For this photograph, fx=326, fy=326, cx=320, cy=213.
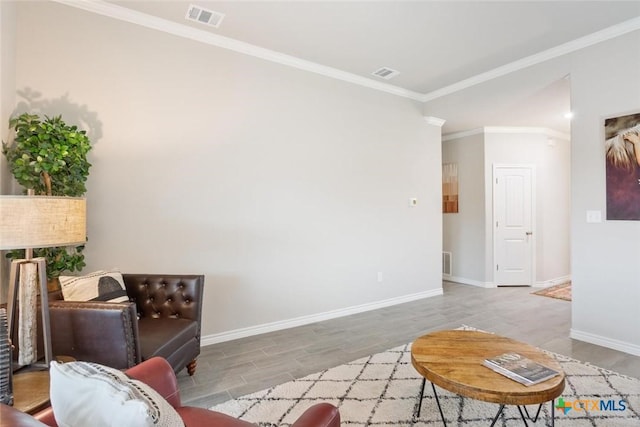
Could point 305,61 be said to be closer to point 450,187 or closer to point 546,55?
point 546,55

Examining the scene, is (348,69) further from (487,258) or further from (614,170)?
(487,258)

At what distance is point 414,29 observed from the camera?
3.16 metres

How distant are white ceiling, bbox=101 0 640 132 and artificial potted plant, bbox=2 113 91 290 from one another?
4.42 ft

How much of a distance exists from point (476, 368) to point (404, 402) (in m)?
0.68

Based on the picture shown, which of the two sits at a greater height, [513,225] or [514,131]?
[514,131]

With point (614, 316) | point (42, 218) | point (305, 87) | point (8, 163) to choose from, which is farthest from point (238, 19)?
point (614, 316)

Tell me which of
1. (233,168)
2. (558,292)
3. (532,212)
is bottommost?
(558,292)

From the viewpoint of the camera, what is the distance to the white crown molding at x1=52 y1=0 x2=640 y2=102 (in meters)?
2.81

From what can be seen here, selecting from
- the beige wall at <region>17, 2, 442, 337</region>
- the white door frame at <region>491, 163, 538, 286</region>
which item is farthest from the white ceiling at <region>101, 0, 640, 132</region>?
the white door frame at <region>491, 163, 538, 286</region>

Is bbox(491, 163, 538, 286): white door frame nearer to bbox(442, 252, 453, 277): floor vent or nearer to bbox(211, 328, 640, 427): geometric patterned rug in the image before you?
bbox(442, 252, 453, 277): floor vent

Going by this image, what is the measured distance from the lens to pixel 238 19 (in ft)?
9.84

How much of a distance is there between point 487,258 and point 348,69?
3.99m

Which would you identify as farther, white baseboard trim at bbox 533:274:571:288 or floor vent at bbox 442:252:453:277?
floor vent at bbox 442:252:453:277

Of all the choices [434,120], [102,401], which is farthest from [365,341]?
[434,120]
